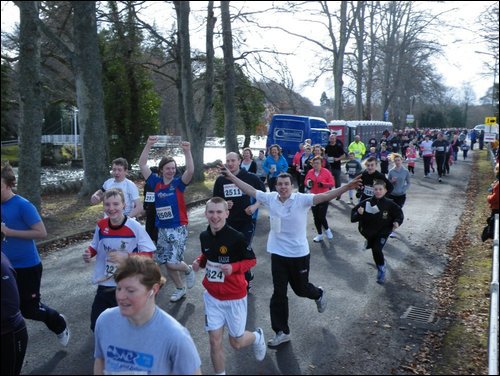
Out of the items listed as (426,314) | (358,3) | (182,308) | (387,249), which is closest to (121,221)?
(182,308)

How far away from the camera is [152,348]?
8.05ft

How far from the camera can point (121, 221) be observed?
14.9 feet

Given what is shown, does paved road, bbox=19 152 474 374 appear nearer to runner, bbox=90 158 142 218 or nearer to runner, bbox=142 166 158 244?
runner, bbox=142 166 158 244

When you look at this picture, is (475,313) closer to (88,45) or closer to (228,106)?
(88,45)

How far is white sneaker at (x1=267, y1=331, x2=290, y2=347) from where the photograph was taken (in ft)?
16.8

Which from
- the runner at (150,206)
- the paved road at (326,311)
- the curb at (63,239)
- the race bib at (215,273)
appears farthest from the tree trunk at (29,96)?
the race bib at (215,273)

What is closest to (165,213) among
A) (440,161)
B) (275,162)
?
(275,162)

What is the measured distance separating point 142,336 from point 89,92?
41.0ft

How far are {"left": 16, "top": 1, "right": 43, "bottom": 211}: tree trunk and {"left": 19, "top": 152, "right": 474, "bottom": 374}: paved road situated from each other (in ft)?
9.07

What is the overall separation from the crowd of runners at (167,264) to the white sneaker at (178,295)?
0.02m

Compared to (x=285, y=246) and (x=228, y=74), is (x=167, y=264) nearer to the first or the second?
(x=285, y=246)

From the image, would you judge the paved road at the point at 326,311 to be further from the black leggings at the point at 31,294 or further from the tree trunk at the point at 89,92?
the tree trunk at the point at 89,92

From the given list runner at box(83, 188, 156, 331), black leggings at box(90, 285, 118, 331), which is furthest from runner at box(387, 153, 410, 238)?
black leggings at box(90, 285, 118, 331)

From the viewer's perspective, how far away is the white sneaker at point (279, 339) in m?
5.13
